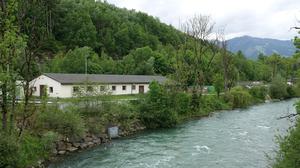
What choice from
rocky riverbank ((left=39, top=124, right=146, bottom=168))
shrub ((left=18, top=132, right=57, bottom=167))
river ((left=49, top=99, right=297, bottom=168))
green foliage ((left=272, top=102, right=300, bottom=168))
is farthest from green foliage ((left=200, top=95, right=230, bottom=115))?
green foliage ((left=272, top=102, right=300, bottom=168))

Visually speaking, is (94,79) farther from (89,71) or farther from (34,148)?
(34,148)

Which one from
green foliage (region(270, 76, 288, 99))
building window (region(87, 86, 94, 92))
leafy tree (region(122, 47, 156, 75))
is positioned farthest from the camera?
leafy tree (region(122, 47, 156, 75))

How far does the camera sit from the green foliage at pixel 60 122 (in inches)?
1048

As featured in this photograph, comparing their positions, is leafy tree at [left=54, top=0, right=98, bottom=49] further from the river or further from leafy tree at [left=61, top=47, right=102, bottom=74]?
the river

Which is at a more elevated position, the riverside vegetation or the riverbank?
the riverside vegetation

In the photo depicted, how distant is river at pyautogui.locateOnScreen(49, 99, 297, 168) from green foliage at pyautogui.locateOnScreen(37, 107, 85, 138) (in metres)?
2.09

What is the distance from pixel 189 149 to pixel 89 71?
4900cm

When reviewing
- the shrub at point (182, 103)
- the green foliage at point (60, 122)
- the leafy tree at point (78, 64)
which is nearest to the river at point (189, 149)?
the green foliage at point (60, 122)

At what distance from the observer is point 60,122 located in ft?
88.1

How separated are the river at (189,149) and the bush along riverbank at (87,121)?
148 centimetres

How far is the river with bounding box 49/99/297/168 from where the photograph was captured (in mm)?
22609

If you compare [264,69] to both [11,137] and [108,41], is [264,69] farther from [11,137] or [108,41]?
[11,137]

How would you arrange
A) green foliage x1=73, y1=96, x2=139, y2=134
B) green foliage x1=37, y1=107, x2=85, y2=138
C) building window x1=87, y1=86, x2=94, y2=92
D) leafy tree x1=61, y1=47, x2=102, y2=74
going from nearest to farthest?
green foliage x1=37, y1=107, x2=85, y2=138 → green foliage x1=73, y1=96, x2=139, y2=134 → building window x1=87, y1=86, x2=94, y2=92 → leafy tree x1=61, y1=47, x2=102, y2=74

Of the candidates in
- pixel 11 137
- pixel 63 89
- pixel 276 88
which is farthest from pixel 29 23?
pixel 276 88
